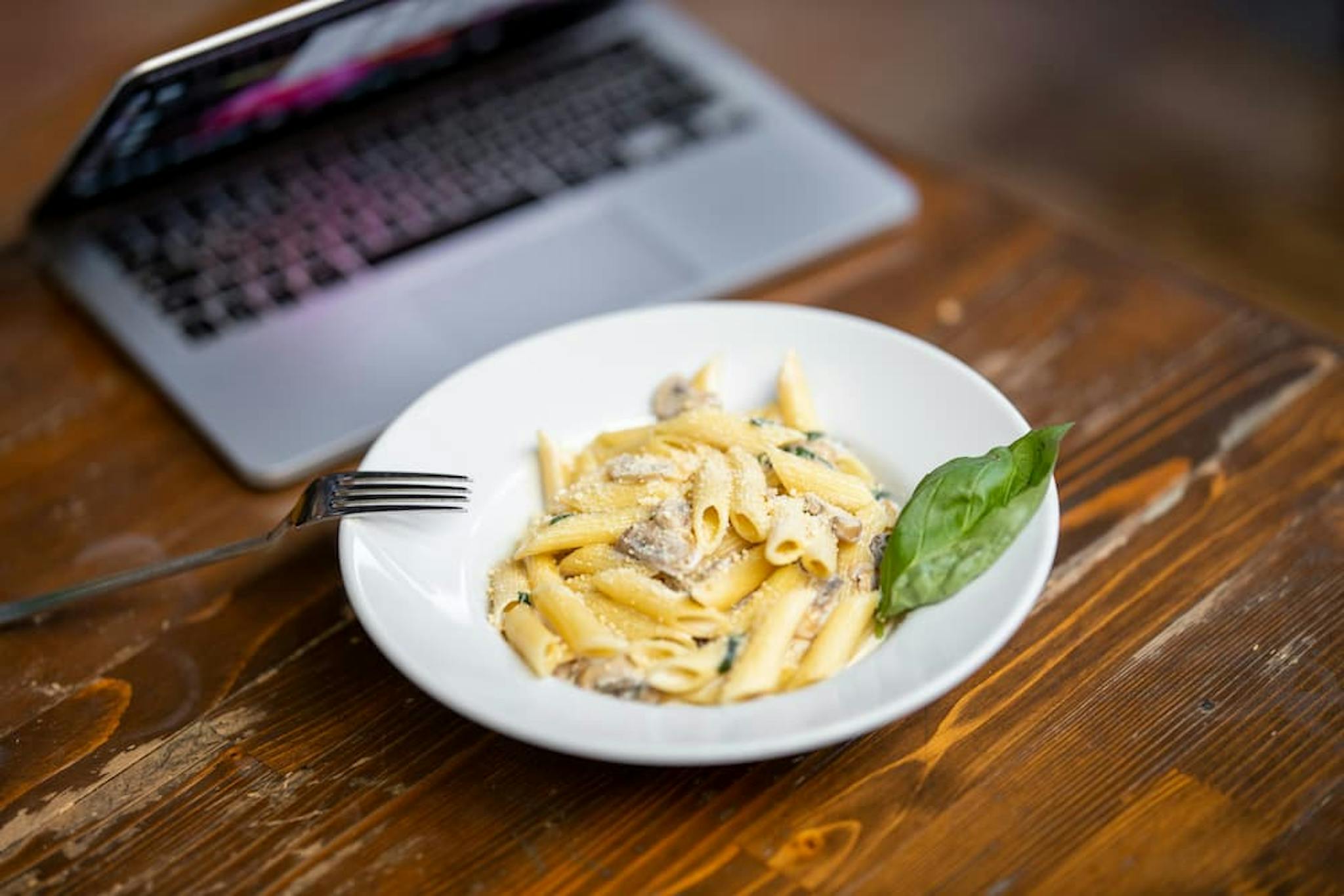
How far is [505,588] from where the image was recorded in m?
1.10

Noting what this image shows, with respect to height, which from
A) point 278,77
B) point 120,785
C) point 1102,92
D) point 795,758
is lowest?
point 1102,92

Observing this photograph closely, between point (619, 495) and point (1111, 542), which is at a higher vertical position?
point (619, 495)

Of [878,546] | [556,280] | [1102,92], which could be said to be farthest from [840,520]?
[1102,92]

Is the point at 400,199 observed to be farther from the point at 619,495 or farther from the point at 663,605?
the point at 663,605

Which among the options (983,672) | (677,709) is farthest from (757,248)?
(677,709)

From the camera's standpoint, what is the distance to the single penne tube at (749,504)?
109cm

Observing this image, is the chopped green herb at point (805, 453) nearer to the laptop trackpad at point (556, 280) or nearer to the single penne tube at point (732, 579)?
the single penne tube at point (732, 579)

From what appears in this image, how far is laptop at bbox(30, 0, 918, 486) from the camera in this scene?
1444mm

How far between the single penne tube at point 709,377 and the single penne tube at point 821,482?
15cm

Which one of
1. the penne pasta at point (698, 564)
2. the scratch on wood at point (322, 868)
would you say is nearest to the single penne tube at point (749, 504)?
the penne pasta at point (698, 564)

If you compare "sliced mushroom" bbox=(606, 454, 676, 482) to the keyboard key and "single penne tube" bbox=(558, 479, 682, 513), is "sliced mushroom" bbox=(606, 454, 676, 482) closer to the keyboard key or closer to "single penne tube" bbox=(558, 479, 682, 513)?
"single penne tube" bbox=(558, 479, 682, 513)

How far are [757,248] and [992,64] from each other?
2007mm

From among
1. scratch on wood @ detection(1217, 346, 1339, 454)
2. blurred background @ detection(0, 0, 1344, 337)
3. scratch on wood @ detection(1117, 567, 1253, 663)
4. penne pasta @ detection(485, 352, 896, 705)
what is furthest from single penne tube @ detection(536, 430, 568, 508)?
blurred background @ detection(0, 0, 1344, 337)

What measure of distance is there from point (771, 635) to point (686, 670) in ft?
0.22
